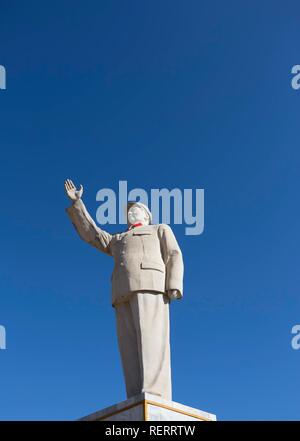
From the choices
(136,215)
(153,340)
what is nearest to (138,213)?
(136,215)

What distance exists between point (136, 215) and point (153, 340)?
2.32 metres

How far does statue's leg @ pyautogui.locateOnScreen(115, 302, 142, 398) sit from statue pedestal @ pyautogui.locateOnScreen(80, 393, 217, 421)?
710 mm

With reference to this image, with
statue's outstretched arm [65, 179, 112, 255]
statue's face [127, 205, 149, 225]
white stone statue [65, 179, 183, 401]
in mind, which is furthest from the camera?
statue's face [127, 205, 149, 225]

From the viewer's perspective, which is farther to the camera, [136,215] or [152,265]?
[136,215]

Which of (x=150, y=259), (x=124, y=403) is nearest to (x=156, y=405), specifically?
(x=124, y=403)

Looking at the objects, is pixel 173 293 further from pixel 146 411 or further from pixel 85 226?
pixel 146 411

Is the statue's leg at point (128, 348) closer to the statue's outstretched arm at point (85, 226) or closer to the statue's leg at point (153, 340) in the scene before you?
the statue's leg at point (153, 340)

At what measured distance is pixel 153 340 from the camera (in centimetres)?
1180

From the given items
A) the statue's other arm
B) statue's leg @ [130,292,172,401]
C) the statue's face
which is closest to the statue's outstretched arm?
the statue's face

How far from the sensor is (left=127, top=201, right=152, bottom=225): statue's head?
13188mm

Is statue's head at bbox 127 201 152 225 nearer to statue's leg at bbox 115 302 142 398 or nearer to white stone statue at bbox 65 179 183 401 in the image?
white stone statue at bbox 65 179 183 401
